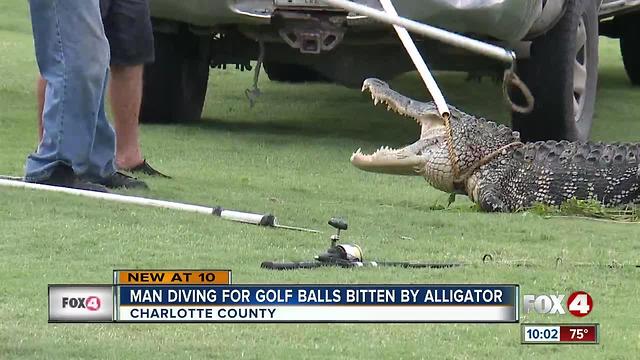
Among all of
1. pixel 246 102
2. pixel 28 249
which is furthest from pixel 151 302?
pixel 246 102

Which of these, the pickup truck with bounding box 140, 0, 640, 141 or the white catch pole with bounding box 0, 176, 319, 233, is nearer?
the white catch pole with bounding box 0, 176, 319, 233

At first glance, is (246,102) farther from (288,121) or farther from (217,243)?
(217,243)

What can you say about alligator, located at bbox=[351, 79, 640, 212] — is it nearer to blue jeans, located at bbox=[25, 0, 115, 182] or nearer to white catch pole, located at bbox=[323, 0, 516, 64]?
white catch pole, located at bbox=[323, 0, 516, 64]

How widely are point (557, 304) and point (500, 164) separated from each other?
239cm

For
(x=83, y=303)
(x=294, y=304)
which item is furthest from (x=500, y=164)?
(x=83, y=303)

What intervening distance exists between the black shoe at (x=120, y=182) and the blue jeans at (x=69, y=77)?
16cm

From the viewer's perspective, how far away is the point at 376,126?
359 inches

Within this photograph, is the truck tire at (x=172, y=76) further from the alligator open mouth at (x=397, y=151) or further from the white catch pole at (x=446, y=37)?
the white catch pole at (x=446, y=37)

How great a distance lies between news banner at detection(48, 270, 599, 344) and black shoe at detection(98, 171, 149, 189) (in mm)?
1706

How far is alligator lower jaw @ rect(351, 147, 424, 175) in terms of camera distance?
646 cm

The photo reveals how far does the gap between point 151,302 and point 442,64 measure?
15.0 feet

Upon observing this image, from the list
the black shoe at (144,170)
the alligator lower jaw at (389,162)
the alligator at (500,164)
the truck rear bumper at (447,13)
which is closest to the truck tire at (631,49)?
the truck rear bumper at (447,13)

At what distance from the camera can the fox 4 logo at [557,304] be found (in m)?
4.22

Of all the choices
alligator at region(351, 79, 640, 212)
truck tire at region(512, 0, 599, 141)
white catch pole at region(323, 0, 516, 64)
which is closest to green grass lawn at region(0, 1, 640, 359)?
alligator at region(351, 79, 640, 212)
